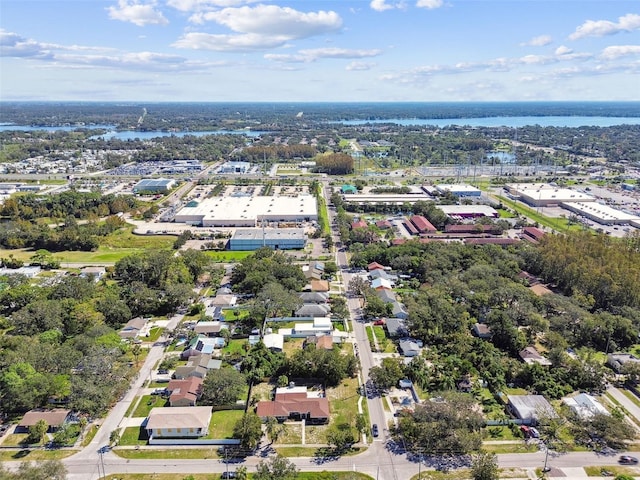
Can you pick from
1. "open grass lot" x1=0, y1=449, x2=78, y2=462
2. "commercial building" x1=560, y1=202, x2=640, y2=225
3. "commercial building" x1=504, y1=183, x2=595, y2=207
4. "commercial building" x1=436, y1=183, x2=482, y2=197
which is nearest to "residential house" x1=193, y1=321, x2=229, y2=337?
"open grass lot" x1=0, y1=449, x2=78, y2=462

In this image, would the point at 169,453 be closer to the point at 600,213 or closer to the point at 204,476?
the point at 204,476

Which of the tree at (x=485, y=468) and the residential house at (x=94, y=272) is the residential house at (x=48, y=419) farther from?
the tree at (x=485, y=468)

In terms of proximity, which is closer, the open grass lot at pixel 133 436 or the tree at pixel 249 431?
the tree at pixel 249 431

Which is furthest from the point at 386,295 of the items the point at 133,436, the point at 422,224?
the point at 422,224

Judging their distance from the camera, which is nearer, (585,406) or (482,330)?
(585,406)

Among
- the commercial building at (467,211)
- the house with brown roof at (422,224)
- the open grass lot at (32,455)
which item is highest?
the commercial building at (467,211)

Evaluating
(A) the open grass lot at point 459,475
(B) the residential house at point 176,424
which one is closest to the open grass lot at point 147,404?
(B) the residential house at point 176,424

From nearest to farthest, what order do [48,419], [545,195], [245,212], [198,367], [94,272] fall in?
[48,419] → [198,367] → [94,272] → [245,212] → [545,195]
